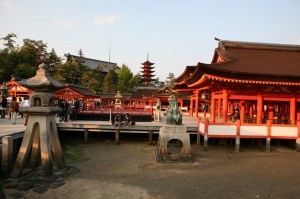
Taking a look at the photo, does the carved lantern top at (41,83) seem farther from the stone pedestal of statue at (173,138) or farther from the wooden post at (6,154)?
the stone pedestal of statue at (173,138)

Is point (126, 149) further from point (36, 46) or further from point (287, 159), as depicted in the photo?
point (36, 46)

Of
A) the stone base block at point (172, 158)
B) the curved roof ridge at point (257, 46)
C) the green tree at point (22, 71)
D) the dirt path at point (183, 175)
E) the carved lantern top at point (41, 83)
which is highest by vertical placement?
the green tree at point (22, 71)

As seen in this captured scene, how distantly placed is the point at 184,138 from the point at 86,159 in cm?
544

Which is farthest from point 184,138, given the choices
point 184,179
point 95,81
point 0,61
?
point 0,61

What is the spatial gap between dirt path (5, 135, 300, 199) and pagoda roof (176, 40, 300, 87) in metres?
4.51

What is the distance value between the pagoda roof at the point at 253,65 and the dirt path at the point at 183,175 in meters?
4.51

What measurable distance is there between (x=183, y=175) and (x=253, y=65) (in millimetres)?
9178

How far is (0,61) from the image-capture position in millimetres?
47906

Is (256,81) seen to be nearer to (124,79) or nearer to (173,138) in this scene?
(173,138)

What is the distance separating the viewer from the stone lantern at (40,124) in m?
10.0

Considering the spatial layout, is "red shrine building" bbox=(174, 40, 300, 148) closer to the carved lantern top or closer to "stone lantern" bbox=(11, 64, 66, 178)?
the carved lantern top

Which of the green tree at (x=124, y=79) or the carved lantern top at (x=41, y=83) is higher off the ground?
the green tree at (x=124, y=79)

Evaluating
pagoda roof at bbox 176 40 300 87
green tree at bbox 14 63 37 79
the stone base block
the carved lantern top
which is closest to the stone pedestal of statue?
the stone base block

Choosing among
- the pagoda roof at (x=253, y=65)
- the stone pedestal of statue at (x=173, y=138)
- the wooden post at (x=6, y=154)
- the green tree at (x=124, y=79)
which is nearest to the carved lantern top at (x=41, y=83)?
the wooden post at (x=6, y=154)
